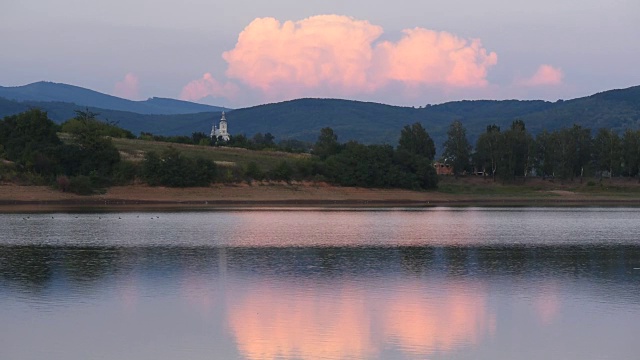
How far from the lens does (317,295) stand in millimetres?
27000

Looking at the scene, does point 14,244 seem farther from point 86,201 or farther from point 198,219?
point 86,201

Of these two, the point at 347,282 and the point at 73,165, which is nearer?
the point at 347,282

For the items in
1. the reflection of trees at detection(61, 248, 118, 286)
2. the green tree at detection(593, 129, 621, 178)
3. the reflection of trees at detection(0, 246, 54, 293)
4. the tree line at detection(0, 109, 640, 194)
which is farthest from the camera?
the green tree at detection(593, 129, 621, 178)

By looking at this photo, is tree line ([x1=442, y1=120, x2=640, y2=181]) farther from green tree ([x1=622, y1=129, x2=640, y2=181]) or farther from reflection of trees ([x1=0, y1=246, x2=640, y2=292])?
reflection of trees ([x1=0, y1=246, x2=640, y2=292])

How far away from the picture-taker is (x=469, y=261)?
1460 inches

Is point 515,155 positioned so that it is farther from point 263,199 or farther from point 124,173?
point 124,173

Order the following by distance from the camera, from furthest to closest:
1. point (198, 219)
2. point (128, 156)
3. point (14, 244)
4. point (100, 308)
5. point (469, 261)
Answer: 1. point (128, 156)
2. point (198, 219)
3. point (14, 244)
4. point (469, 261)
5. point (100, 308)

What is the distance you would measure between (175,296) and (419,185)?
80.9m

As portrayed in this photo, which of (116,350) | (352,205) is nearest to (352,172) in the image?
(352,205)

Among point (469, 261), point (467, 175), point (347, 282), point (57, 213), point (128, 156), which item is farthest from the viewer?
point (467, 175)

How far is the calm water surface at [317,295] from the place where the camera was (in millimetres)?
19984

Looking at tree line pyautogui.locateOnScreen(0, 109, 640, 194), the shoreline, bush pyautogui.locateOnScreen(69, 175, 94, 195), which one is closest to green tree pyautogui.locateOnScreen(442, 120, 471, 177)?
tree line pyautogui.locateOnScreen(0, 109, 640, 194)

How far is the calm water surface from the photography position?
19984 millimetres

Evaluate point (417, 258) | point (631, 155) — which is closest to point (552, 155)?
point (631, 155)
